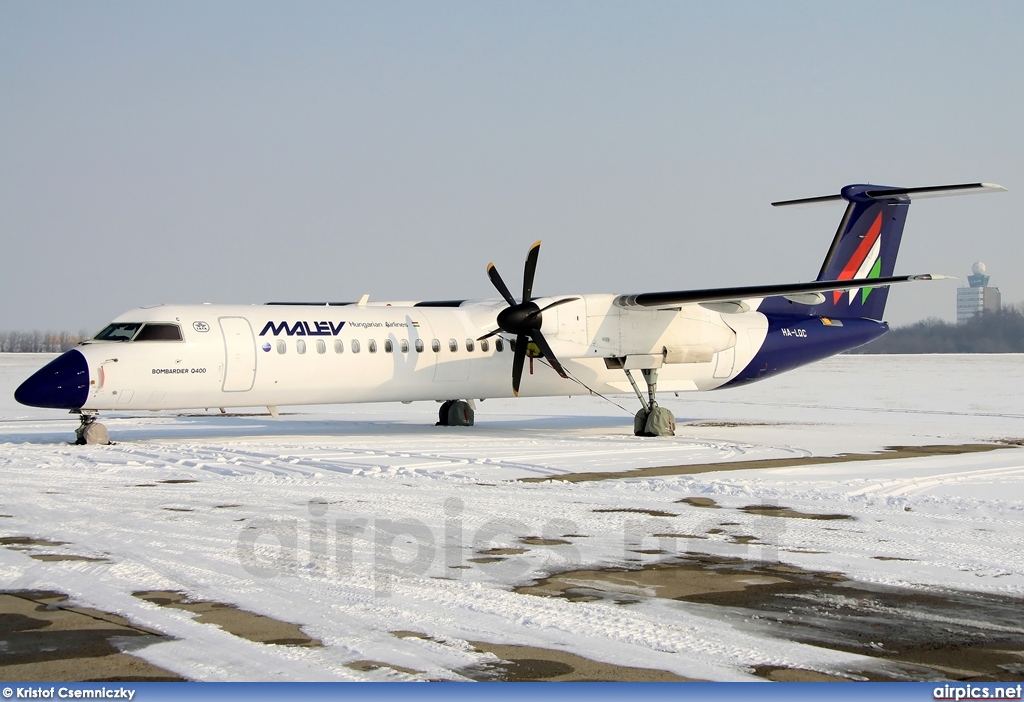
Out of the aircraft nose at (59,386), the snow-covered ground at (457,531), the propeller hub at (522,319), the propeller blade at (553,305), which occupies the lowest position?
the snow-covered ground at (457,531)

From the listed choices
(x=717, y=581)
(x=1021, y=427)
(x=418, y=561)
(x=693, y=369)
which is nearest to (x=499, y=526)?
(x=418, y=561)

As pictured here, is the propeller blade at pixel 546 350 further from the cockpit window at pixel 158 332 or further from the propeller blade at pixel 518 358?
the cockpit window at pixel 158 332

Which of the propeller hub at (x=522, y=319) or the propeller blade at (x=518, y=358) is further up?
the propeller hub at (x=522, y=319)

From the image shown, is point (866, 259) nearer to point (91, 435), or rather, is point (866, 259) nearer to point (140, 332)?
point (140, 332)

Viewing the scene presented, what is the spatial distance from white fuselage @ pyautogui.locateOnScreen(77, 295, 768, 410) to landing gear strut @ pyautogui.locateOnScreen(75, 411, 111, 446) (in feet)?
2.72

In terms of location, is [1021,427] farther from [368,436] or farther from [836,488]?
[368,436]

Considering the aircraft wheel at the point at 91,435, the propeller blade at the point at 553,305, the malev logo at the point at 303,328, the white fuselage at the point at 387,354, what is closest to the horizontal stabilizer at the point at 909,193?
the white fuselage at the point at 387,354

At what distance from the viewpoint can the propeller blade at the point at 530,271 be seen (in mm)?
20234

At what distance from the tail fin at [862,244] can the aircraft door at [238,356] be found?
12.7m

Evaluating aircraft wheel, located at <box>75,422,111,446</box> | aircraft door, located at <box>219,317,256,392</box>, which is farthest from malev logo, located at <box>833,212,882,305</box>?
aircraft wheel, located at <box>75,422,111,446</box>

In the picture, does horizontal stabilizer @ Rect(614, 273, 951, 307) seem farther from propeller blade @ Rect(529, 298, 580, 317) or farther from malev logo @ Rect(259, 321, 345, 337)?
malev logo @ Rect(259, 321, 345, 337)

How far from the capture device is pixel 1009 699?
482cm

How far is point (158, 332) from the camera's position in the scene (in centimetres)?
1795

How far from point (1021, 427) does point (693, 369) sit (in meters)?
7.68
